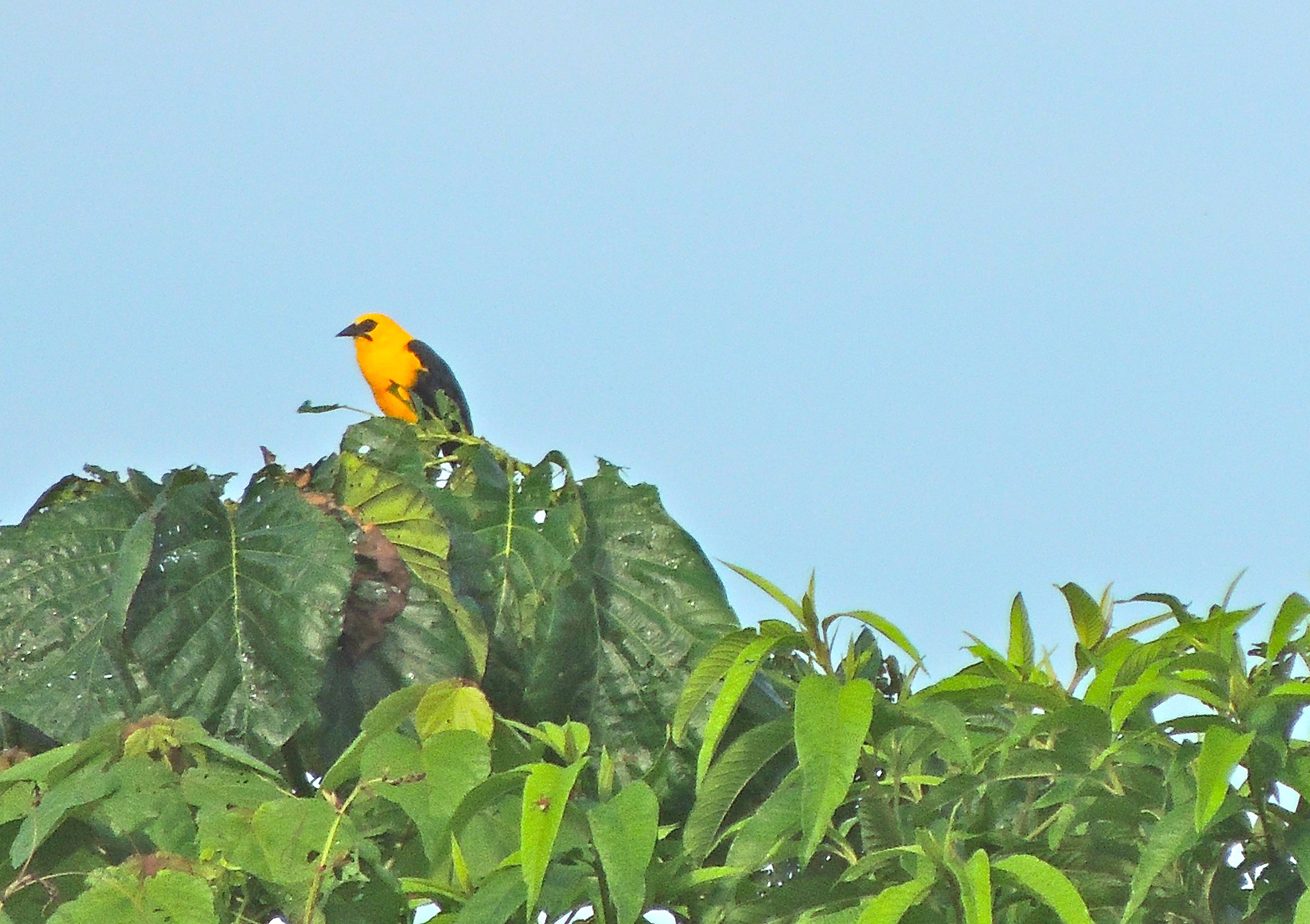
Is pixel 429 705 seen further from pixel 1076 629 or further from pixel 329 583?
pixel 1076 629

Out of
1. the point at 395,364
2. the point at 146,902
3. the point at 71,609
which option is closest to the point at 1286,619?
the point at 146,902

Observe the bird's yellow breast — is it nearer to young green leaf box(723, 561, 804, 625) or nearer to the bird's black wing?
the bird's black wing

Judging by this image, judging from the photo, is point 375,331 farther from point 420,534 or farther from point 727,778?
point 727,778

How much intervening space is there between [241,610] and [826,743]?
1031 mm

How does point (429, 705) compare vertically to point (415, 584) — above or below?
below


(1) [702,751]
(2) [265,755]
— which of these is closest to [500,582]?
(2) [265,755]

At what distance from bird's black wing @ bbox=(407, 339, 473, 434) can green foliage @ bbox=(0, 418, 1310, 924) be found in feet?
20.1

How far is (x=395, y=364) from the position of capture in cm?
908

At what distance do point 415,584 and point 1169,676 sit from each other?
110cm

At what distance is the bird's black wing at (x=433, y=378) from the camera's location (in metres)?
8.48

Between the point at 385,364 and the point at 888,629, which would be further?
the point at 385,364

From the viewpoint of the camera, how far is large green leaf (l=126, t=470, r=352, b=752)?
199 centimetres

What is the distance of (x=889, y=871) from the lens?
4.52 ft

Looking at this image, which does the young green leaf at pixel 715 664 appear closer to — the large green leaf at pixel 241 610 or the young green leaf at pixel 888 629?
the young green leaf at pixel 888 629
